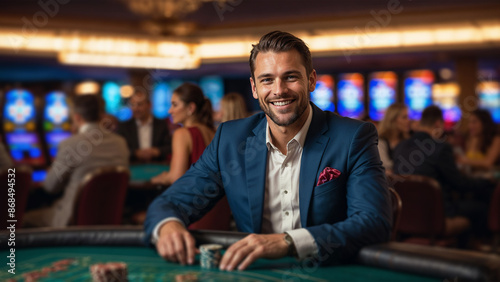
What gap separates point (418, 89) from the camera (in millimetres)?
11289

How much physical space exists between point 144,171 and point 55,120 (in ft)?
11.8

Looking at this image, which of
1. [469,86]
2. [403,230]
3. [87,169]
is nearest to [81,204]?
[87,169]

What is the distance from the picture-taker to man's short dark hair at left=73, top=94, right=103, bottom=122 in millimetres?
3822

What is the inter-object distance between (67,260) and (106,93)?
10.8m

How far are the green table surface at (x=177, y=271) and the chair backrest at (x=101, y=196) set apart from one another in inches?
61.5

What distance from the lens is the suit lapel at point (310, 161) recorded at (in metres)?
1.74

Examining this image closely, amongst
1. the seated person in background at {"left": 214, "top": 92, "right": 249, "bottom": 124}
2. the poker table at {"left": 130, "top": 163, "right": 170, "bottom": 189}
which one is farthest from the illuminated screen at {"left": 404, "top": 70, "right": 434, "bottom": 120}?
the seated person in background at {"left": 214, "top": 92, "right": 249, "bottom": 124}

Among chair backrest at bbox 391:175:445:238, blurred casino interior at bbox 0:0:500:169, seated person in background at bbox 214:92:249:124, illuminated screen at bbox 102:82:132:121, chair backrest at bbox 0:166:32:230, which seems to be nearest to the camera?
chair backrest at bbox 391:175:445:238

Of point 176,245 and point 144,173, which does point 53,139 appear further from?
point 176,245

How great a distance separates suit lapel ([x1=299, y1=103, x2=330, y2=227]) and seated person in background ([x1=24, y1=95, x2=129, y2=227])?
1831 mm

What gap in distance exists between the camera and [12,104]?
7.49 meters

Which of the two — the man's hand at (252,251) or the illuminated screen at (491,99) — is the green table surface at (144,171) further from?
the illuminated screen at (491,99)

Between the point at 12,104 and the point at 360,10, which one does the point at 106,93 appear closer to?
the point at 12,104

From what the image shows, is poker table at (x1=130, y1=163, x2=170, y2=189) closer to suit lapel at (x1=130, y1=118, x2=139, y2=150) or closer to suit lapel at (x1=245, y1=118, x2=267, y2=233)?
suit lapel at (x1=130, y1=118, x2=139, y2=150)
